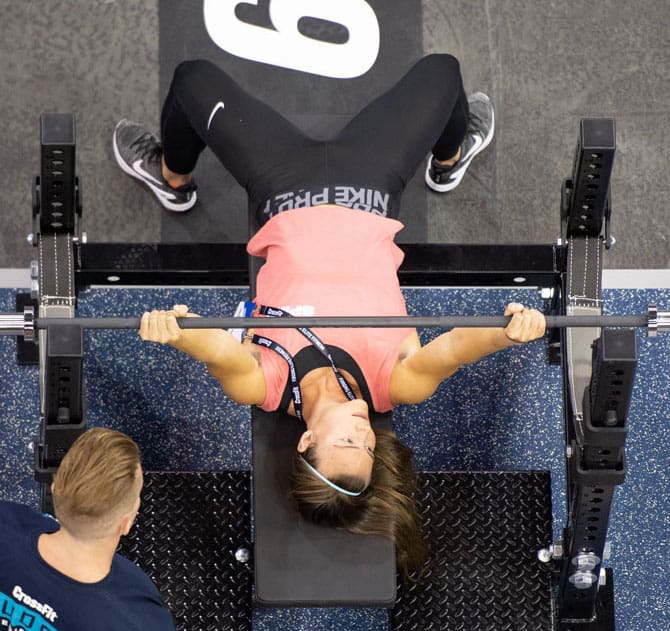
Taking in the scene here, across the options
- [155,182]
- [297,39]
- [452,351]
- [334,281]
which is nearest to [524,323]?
[452,351]

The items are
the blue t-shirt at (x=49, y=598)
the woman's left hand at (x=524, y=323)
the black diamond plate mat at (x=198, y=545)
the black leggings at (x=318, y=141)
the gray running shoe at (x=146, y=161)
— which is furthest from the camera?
the gray running shoe at (x=146, y=161)

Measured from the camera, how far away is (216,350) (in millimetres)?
3109

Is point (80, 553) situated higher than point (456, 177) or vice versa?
point (456, 177)

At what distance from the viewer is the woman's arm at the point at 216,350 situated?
2.89 metres

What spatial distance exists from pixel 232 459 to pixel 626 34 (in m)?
2.02

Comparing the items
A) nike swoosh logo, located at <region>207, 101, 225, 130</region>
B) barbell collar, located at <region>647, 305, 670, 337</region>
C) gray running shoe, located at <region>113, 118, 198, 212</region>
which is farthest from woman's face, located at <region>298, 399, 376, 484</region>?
gray running shoe, located at <region>113, 118, 198, 212</region>

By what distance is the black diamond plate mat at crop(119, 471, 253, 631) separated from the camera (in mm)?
3443

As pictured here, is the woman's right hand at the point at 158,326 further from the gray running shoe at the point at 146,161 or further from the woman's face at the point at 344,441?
the gray running shoe at the point at 146,161

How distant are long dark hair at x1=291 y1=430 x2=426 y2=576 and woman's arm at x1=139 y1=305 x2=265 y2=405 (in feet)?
0.71

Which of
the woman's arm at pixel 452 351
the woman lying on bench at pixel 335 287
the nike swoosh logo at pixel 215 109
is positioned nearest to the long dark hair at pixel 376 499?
the woman lying on bench at pixel 335 287

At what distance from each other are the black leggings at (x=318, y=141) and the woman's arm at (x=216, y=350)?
548 mm

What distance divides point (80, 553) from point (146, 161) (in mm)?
1829

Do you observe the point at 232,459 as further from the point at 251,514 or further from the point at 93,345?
the point at 93,345

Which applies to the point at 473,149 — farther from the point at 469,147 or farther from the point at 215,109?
the point at 215,109
